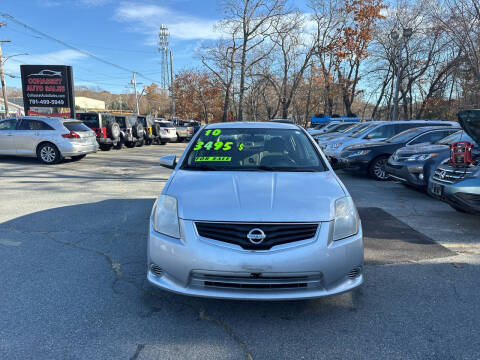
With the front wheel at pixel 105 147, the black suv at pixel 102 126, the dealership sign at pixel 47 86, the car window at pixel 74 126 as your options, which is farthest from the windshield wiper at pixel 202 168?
the dealership sign at pixel 47 86

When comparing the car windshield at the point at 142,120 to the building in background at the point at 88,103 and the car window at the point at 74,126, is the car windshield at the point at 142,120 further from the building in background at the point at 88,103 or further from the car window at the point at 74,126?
the building in background at the point at 88,103

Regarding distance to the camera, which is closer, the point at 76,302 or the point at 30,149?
the point at 76,302

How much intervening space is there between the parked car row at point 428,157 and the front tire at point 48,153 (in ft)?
29.4

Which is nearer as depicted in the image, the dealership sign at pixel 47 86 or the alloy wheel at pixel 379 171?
the alloy wheel at pixel 379 171

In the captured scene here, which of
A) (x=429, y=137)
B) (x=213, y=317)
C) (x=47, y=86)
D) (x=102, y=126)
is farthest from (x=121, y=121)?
(x=213, y=317)

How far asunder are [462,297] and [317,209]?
1.66 meters

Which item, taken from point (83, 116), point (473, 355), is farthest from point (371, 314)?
point (83, 116)

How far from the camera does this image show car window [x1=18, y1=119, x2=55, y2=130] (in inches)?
436

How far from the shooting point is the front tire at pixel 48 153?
36.4 ft

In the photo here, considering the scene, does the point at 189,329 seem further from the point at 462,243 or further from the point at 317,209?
the point at 462,243

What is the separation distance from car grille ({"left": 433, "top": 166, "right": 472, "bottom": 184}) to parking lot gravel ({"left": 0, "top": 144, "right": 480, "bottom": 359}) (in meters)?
0.76

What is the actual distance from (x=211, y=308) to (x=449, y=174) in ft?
13.0

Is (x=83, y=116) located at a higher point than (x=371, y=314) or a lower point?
higher

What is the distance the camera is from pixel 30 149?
11156 millimetres
